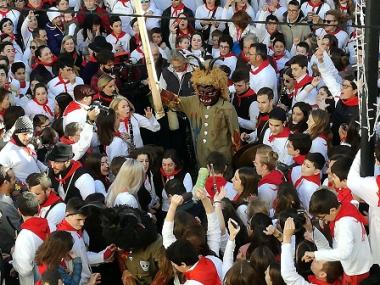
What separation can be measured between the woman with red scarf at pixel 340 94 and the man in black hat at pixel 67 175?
2.71 m

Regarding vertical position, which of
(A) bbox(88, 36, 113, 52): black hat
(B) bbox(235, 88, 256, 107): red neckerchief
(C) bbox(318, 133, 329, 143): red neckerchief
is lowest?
(C) bbox(318, 133, 329, 143): red neckerchief

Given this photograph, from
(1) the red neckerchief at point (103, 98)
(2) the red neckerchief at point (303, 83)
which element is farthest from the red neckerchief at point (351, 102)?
(1) the red neckerchief at point (103, 98)

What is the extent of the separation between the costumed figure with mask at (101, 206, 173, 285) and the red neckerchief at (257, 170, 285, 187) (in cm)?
142

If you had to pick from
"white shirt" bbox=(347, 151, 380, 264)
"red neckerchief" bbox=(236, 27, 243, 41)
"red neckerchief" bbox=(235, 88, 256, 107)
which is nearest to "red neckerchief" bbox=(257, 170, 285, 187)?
"white shirt" bbox=(347, 151, 380, 264)

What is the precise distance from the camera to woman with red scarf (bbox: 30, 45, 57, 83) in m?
12.4

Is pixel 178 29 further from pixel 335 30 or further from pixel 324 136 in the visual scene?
pixel 324 136

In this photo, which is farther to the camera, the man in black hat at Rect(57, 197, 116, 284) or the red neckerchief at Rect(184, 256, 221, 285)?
the man in black hat at Rect(57, 197, 116, 284)

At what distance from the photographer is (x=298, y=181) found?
28.6 feet

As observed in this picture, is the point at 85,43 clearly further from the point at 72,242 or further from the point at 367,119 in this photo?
the point at 367,119

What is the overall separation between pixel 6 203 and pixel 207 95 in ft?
8.80

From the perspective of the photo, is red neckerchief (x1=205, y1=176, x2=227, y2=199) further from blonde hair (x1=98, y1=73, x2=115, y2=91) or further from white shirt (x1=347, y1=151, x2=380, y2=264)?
blonde hair (x1=98, y1=73, x2=115, y2=91)

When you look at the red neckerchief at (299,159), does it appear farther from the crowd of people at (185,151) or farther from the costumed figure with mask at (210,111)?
the costumed figure with mask at (210,111)

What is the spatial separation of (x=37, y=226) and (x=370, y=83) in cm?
280

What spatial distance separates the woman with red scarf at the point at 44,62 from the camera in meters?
12.4
